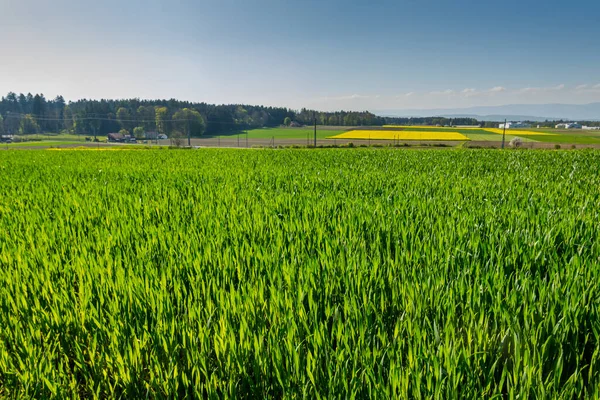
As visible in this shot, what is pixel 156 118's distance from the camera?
470ft

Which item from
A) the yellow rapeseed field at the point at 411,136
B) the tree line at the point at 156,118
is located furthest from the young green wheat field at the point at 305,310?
the tree line at the point at 156,118

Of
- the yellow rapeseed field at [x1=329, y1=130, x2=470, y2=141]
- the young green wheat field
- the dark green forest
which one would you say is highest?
the dark green forest

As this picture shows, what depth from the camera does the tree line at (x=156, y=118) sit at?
139500 mm

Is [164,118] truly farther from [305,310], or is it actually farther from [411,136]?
[305,310]

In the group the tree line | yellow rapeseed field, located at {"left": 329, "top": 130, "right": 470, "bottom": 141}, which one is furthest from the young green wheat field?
the tree line

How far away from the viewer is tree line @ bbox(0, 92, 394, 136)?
140 meters

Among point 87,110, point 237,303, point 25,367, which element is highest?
point 87,110

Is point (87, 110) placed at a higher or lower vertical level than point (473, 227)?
higher

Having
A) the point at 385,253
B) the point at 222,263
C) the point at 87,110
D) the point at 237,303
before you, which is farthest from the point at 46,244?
the point at 87,110

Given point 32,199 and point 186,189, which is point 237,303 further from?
point 32,199

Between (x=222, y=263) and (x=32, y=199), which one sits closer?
(x=222, y=263)

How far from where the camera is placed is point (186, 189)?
7285mm

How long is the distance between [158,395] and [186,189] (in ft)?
20.1

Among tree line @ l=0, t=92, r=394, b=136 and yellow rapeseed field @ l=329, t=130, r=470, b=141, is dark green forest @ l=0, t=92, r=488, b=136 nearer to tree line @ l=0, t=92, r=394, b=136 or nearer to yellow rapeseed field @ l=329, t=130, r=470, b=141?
tree line @ l=0, t=92, r=394, b=136
